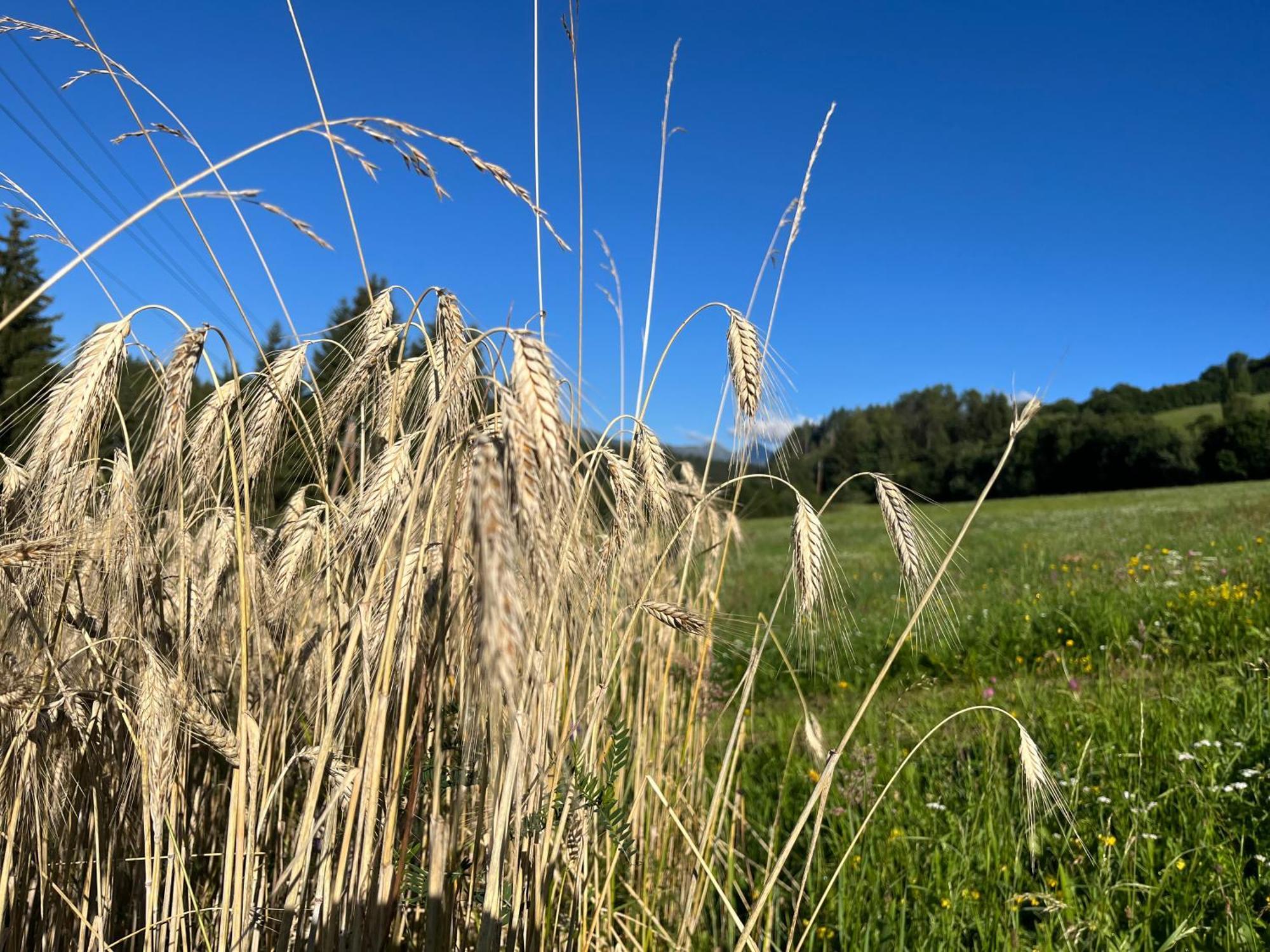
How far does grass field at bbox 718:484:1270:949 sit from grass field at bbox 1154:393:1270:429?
58.6 meters

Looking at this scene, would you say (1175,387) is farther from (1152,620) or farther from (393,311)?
(393,311)

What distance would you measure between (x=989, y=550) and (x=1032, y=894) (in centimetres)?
1287

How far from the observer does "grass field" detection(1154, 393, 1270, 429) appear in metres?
55.1

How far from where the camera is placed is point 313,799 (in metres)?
1.30

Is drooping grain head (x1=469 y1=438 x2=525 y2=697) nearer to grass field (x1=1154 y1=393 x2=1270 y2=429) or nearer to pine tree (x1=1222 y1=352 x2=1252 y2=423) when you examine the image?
pine tree (x1=1222 y1=352 x2=1252 y2=423)

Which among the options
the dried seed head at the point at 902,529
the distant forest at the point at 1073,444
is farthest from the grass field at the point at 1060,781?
the distant forest at the point at 1073,444

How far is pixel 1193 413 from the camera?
63.0 m

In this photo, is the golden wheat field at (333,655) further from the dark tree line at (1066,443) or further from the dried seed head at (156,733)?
the dark tree line at (1066,443)

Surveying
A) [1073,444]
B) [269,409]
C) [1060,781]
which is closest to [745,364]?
[269,409]

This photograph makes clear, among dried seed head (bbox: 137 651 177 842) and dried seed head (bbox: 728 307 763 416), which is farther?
dried seed head (bbox: 728 307 763 416)

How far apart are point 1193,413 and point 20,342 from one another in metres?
72.6

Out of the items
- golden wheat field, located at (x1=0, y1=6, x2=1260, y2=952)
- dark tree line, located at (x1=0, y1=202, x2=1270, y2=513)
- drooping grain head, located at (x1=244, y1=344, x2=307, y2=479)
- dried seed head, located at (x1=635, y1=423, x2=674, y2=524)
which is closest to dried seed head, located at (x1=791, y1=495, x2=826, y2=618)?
golden wheat field, located at (x1=0, y1=6, x2=1260, y2=952)

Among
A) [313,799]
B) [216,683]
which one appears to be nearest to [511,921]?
[313,799]

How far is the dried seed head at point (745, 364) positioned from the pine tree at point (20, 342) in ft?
3.94
